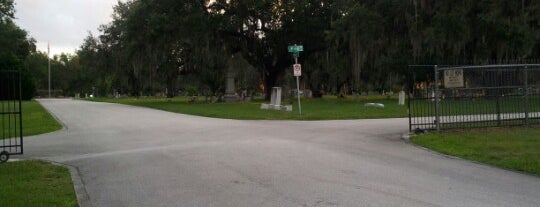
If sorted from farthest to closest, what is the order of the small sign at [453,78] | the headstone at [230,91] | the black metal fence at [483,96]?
the headstone at [230,91], the black metal fence at [483,96], the small sign at [453,78]

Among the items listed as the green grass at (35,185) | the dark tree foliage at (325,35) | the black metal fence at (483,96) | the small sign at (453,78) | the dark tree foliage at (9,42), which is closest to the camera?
the green grass at (35,185)

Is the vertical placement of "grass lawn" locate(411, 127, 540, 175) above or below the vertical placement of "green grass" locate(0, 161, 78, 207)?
above

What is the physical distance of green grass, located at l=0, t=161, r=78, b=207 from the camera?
6.73 metres

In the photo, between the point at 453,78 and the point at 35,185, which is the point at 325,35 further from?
the point at 35,185

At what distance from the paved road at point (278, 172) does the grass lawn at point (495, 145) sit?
49cm

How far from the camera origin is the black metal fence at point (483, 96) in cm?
1447

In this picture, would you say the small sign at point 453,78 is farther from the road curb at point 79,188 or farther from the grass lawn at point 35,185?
the grass lawn at point 35,185

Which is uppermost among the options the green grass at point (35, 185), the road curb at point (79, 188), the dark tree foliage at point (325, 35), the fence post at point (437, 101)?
the dark tree foliage at point (325, 35)

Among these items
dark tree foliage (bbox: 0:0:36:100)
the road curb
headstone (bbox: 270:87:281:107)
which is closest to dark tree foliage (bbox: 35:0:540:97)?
headstone (bbox: 270:87:281:107)

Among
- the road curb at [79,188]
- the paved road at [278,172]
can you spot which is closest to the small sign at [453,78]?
the paved road at [278,172]

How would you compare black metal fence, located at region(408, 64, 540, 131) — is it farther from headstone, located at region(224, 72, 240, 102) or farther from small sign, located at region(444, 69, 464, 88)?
headstone, located at region(224, 72, 240, 102)

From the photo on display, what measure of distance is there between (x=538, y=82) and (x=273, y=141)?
7490mm

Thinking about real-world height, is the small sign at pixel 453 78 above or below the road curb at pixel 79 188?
above

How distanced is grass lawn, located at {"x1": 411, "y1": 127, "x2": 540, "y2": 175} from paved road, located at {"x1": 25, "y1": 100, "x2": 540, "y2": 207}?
0.49 metres
